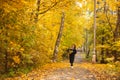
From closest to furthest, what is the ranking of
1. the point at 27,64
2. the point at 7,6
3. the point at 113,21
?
the point at 7,6 → the point at 27,64 → the point at 113,21

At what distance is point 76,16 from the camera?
4366 centimetres

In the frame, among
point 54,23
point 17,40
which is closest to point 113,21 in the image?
point 54,23

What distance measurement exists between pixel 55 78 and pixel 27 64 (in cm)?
547

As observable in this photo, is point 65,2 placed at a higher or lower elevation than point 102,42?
higher

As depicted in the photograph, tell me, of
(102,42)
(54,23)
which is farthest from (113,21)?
(54,23)

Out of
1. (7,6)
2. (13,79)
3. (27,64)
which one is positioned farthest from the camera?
(27,64)

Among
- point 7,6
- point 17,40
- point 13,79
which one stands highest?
point 7,6

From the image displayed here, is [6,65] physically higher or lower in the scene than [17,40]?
lower

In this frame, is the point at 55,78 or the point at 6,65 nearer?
the point at 55,78

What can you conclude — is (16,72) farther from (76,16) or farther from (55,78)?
(76,16)

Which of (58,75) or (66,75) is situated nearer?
(58,75)

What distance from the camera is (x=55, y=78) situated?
1505 centimetres

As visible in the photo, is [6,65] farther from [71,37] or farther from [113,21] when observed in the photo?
[71,37]

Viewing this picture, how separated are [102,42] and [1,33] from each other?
24066 mm
